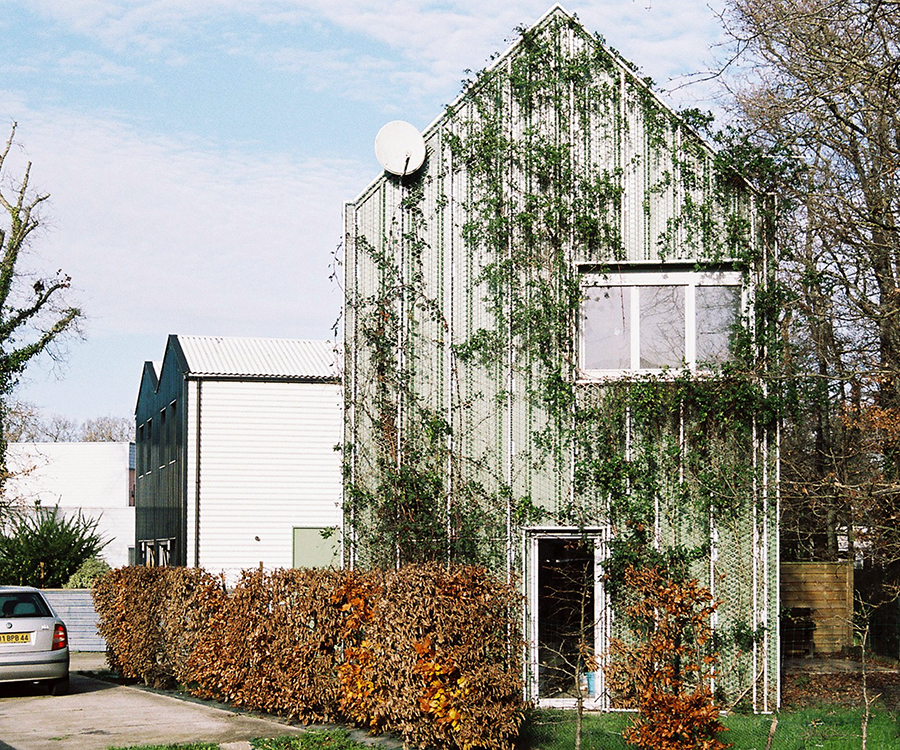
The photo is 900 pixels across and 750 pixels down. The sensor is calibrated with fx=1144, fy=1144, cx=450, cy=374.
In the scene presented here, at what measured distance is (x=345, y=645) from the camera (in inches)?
492

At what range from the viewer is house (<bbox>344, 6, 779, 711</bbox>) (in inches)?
545

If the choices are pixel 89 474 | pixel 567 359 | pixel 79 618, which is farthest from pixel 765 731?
pixel 89 474

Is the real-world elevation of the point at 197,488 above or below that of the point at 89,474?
above

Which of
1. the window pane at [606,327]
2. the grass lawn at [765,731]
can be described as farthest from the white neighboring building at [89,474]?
the grass lawn at [765,731]

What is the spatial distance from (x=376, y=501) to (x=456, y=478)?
3.72 feet

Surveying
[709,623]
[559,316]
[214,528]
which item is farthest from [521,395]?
[214,528]

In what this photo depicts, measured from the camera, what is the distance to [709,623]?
45.0 feet

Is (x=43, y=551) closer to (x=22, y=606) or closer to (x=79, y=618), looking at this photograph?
(x=79, y=618)

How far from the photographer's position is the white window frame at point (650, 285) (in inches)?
558

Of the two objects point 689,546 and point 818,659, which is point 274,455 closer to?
point 818,659

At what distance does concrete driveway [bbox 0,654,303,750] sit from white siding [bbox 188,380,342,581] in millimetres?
11207

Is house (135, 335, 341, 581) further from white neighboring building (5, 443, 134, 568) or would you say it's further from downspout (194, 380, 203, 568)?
white neighboring building (5, 443, 134, 568)

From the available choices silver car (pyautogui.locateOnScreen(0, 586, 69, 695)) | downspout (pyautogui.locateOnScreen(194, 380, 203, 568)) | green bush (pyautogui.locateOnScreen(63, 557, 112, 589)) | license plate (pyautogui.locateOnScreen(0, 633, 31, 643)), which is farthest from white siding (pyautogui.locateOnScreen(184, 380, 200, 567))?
license plate (pyautogui.locateOnScreen(0, 633, 31, 643))

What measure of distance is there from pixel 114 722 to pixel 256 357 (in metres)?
17.5
